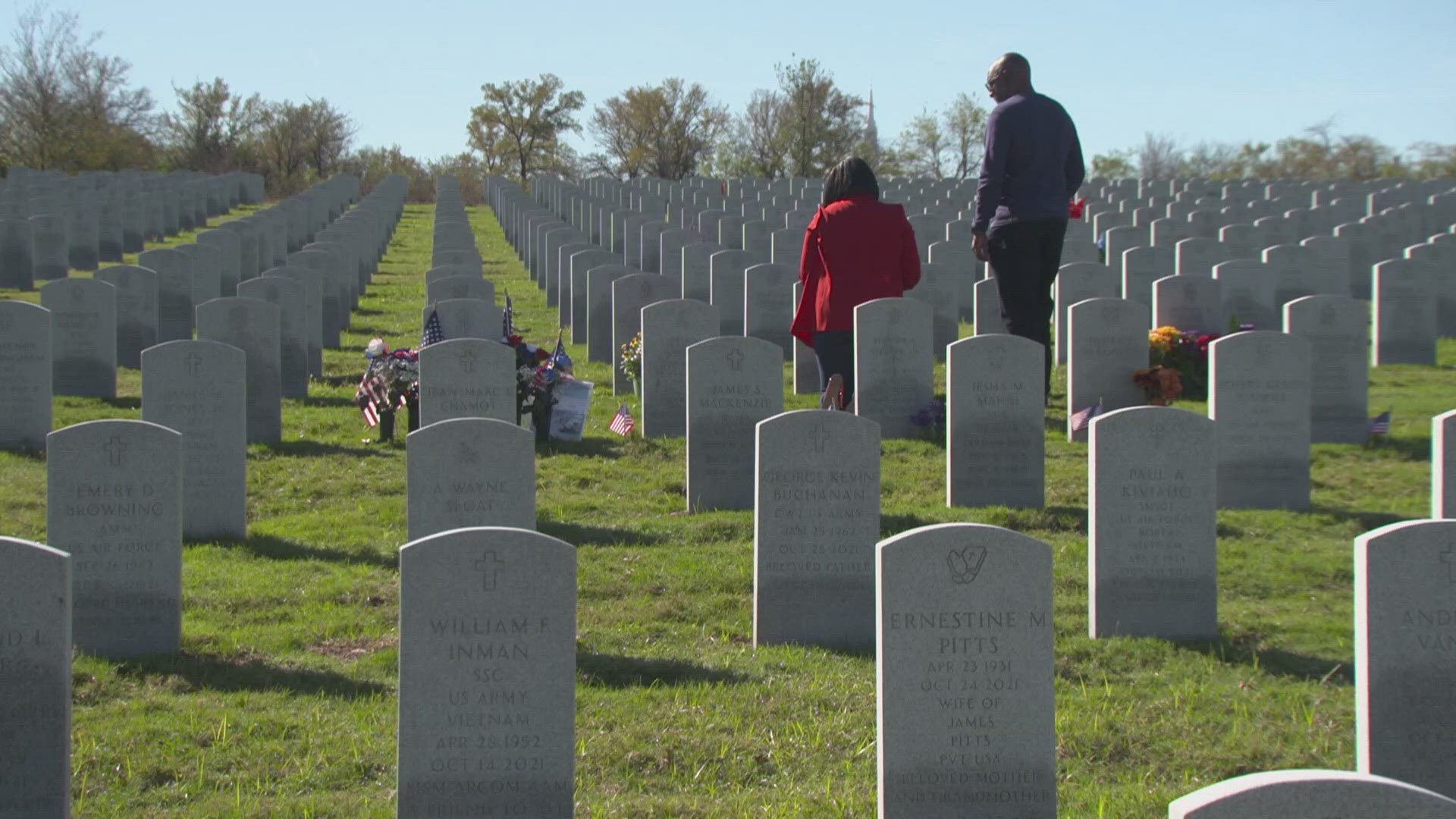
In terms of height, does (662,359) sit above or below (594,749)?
above

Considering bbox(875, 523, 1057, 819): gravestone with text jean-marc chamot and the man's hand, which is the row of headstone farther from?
bbox(875, 523, 1057, 819): gravestone with text jean-marc chamot

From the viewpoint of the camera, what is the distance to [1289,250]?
725 inches

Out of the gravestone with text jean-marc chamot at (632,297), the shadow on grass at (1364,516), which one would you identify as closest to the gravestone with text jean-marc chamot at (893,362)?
the shadow on grass at (1364,516)

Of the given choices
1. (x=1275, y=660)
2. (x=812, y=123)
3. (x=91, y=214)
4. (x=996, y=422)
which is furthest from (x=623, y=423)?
(x=812, y=123)

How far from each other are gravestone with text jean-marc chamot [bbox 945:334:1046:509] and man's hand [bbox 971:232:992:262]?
1711mm

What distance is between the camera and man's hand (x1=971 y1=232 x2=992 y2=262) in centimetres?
1148

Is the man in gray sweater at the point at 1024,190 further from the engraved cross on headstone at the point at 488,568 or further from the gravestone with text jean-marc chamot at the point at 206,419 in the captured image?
the engraved cross on headstone at the point at 488,568

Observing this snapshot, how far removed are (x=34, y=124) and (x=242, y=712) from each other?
5323cm

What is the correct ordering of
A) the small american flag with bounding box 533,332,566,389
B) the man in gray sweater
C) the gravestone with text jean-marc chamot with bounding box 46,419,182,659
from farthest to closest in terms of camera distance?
the small american flag with bounding box 533,332,566,389
the man in gray sweater
the gravestone with text jean-marc chamot with bounding box 46,419,182,659

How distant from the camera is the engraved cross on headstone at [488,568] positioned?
5328 mm

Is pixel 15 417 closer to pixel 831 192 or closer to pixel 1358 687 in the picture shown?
pixel 831 192

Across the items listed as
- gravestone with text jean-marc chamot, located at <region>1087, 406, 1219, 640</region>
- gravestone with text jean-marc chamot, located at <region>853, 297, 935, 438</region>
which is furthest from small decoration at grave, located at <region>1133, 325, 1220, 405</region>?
gravestone with text jean-marc chamot, located at <region>1087, 406, 1219, 640</region>

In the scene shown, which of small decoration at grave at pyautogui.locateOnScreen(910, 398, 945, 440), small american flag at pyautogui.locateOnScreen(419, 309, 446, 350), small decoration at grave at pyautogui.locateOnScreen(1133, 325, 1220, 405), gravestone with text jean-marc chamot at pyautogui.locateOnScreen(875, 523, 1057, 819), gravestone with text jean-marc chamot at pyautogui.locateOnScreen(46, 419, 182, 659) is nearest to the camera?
gravestone with text jean-marc chamot at pyautogui.locateOnScreen(875, 523, 1057, 819)

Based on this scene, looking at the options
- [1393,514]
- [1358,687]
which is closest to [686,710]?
[1358,687]
